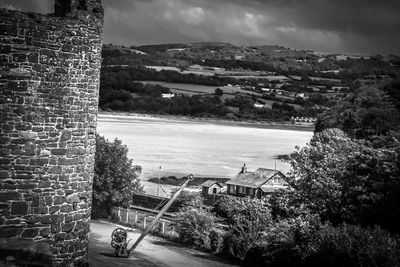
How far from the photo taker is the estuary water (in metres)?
92.2

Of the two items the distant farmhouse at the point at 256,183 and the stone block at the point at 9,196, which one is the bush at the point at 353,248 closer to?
the stone block at the point at 9,196

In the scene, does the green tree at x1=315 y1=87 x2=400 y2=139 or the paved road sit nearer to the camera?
the paved road

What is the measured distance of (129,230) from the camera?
3672 centimetres

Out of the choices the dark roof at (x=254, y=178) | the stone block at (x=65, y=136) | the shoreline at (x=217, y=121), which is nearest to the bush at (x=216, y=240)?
the stone block at (x=65, y=136)

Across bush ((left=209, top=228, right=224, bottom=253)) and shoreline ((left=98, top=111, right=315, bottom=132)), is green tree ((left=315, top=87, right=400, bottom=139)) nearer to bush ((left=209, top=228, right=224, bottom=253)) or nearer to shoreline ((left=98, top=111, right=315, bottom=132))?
bush ((left=209, top=228, right=224, bottom=253))

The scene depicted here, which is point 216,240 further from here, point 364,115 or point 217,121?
point 217,121

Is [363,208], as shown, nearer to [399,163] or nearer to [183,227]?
[399,163]

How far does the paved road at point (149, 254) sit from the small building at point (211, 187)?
3104 centimetres

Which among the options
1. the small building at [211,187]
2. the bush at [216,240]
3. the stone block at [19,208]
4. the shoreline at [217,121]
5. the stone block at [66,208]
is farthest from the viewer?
the shoreline at [217,121]

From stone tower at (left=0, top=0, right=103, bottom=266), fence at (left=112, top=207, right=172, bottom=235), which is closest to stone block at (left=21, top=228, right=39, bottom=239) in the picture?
stone tower at (left=0, top=0, right=103, bottom=266)

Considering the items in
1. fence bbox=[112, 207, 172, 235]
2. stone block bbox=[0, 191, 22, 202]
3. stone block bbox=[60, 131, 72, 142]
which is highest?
stone block bbox=[60, 131, 72, 142]

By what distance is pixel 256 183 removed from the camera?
66.7 meters

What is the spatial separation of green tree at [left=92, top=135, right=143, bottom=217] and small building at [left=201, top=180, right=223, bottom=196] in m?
18.1

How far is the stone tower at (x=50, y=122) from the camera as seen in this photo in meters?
12.4
